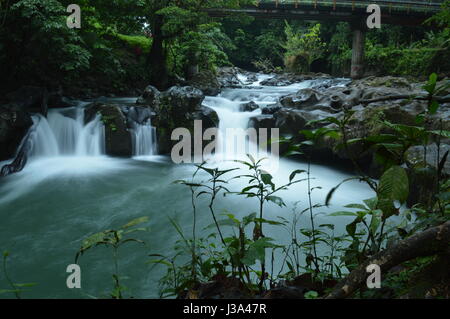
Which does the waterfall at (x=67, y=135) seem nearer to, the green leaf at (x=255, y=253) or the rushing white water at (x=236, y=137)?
the rushing white water at (x=236, y=137)

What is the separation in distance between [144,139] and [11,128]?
2644 mm

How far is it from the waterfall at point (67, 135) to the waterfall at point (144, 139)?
745 mm

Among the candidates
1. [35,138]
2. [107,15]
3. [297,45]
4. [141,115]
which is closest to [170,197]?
[141,115]

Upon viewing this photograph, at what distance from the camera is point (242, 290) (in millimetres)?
1666

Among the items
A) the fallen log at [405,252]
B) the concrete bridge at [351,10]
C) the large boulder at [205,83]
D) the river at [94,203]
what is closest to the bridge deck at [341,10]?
the concrete bridge at [351,10]

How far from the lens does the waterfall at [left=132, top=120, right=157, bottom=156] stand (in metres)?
7.76

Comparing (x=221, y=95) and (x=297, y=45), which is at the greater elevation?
(x=297, y=45)

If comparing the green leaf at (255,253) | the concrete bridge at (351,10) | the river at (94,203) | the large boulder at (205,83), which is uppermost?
the concrete bridge at (351,10)

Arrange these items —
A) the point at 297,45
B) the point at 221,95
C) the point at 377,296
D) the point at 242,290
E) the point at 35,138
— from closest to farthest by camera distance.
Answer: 1. the point at 377,296
2. the point at 242,290
3. the point at 35,138
4. the point at 221,95
5. the point at 297,45

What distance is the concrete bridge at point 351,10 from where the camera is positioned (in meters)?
15.3

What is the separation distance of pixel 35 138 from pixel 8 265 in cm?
480

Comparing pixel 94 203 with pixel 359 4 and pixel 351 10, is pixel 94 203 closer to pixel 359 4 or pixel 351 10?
pixel 351 10

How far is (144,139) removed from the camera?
7820 millimetres

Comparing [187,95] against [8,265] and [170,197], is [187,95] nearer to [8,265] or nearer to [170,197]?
[170,197]
